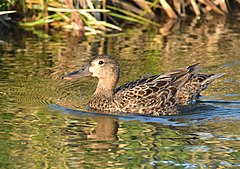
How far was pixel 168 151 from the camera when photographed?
6727 mm

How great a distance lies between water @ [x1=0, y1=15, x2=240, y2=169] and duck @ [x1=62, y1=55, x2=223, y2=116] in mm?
178

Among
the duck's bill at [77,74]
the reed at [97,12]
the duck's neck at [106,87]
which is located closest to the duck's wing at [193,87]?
the duck's neck at [106,87]

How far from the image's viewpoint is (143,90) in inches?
344

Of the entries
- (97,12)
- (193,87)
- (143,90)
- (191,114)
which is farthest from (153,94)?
(97,12)

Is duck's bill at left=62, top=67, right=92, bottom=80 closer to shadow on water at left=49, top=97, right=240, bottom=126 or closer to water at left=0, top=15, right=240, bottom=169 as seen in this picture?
water at left=0, top=15, right=240, bottom=169

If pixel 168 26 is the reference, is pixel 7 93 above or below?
below

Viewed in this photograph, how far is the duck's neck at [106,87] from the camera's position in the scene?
9.02 m

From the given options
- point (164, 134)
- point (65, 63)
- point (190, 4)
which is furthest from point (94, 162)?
point (190, 4)

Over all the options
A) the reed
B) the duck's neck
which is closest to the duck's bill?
the duck's neck

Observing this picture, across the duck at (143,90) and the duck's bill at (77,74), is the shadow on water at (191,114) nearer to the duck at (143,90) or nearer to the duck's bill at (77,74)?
the duck at (143,90)

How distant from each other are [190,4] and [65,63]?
430cm

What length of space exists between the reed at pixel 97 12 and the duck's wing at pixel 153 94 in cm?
309

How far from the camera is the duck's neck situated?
9023 mm

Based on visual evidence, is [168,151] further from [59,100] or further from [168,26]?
[168,26]
